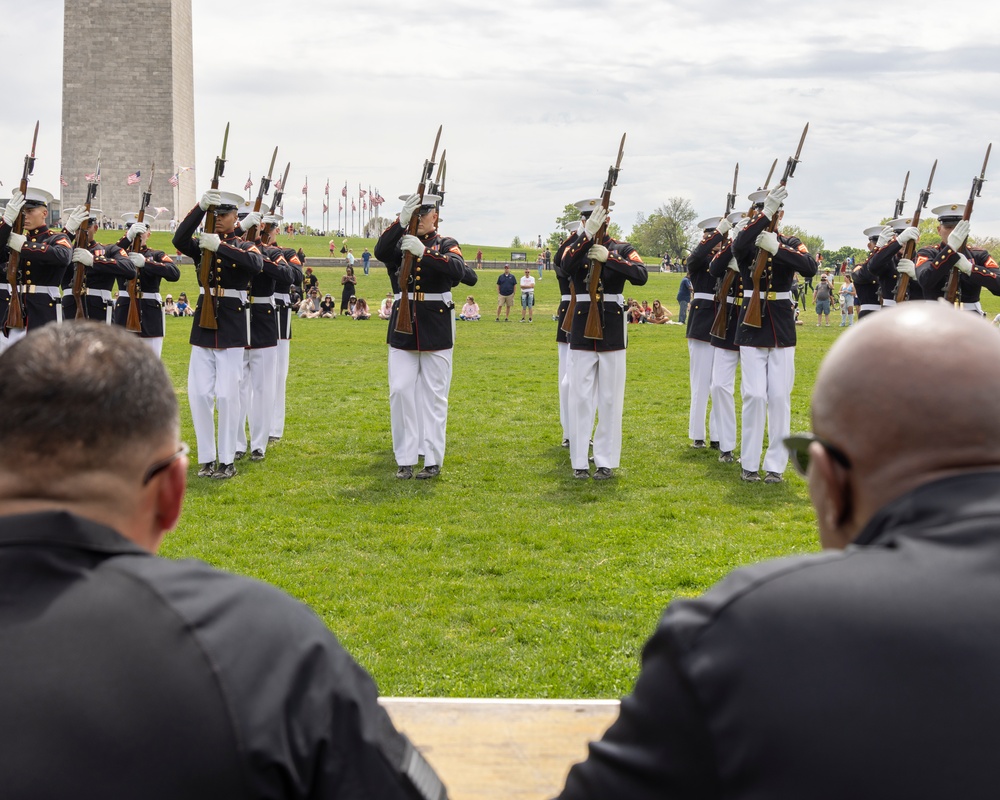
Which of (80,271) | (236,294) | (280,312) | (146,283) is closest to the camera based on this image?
(236,294)

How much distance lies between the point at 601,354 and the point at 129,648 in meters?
9.09

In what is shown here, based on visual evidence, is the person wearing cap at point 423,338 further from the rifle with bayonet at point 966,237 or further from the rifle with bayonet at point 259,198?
the rifle with bayonet at point 966,237

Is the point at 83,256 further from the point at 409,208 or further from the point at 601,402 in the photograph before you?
the point at 601,402

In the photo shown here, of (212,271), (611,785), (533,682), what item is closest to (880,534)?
(611,785)

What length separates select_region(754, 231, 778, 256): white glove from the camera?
10.1m

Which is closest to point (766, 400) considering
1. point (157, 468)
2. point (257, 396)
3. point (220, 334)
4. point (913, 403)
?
point (257, 396)

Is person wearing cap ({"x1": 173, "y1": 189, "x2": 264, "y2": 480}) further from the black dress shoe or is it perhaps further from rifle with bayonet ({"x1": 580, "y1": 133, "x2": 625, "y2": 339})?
rifle with bayonet ({"x1": 580, "y1": 133, "x2": 625, "y2": 339})

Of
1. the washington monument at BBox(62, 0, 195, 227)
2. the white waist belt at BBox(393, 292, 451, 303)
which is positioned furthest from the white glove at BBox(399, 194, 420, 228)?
the washington monument at BBox(62, 0, 195, 227)

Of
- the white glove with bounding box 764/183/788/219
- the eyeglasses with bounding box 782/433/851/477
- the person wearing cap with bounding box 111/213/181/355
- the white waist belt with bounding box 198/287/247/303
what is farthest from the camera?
the person wearing cap with bounding box 111/213/181/355

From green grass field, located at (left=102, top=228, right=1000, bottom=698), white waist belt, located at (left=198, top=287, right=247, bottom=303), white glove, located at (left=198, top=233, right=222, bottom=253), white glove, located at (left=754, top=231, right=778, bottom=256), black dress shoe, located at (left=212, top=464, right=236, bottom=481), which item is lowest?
black dress shoe, located at (left=212, top=464, right=236, bottom=481)

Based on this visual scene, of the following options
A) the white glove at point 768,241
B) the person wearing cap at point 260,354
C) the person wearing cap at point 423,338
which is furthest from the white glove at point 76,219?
the white glove at point 768,241

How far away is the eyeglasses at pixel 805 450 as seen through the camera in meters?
1.75

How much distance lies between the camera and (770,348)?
10406mm

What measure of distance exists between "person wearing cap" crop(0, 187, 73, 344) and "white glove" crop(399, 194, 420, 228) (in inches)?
167
